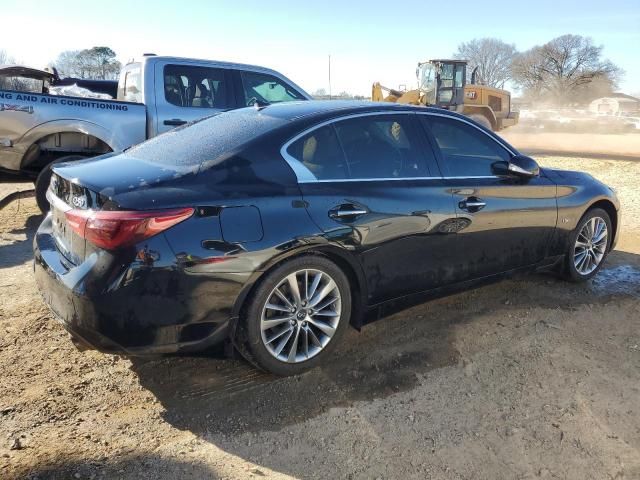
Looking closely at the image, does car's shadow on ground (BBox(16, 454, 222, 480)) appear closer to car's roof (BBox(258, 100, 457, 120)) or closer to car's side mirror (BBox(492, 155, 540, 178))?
car's roof (BBox(258, 100, 457, 120))

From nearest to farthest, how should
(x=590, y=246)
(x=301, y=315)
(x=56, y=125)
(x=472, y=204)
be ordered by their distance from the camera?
1. (x=301, y=315)
2. (x=472, y=204)
3. (x=590, y=246)
4. (x=56, y=125)

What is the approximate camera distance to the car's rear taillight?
105 inches

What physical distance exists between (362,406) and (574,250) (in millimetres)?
2786

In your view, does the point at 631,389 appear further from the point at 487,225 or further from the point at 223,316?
the point at 223,316

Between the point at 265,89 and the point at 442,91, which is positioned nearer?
the point at 265,89

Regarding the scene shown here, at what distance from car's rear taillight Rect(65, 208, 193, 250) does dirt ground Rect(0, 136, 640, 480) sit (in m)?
0.96

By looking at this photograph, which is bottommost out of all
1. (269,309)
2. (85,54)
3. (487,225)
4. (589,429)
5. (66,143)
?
(589,429)

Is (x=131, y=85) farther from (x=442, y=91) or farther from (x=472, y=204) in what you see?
(x=442, y=91)

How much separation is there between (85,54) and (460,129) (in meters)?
50.6

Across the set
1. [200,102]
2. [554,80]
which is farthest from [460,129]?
[554,80]

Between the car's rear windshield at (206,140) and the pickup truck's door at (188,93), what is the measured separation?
3.14 m

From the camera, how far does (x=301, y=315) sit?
10.6ft

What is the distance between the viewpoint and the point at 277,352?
10.4 feet

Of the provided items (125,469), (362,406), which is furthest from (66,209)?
(362,406)
